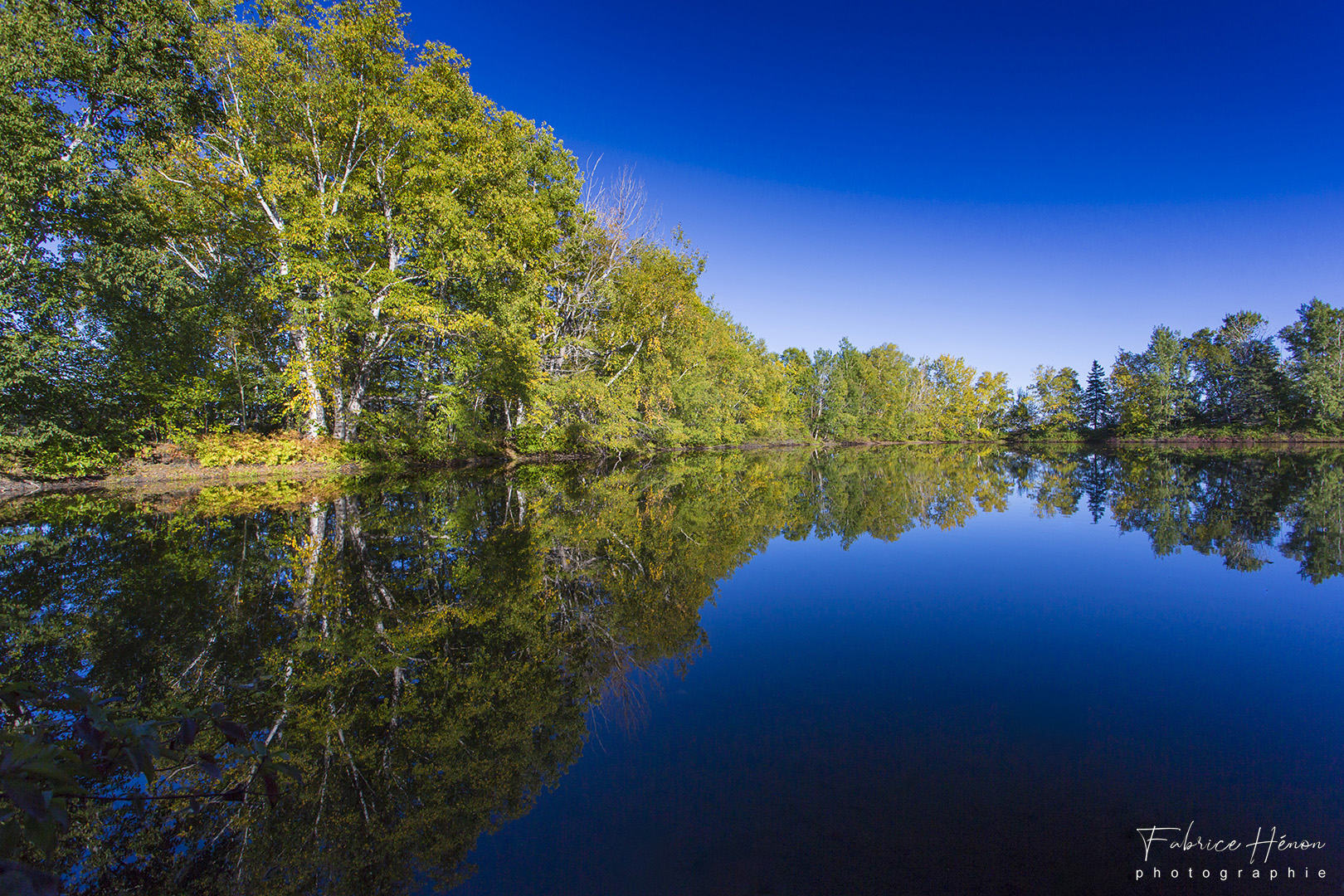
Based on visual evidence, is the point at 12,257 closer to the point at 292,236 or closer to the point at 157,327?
the point at 157,327

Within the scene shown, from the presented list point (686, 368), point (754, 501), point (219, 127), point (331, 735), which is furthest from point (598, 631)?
point (686, 368)

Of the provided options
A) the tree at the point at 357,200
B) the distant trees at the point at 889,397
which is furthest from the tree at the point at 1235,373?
the tree at the point at 357,200

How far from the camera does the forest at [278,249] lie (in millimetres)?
13680

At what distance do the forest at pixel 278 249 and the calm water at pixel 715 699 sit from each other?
8.68m

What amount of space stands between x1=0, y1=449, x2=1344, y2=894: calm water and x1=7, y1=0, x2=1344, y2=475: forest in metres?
8.68

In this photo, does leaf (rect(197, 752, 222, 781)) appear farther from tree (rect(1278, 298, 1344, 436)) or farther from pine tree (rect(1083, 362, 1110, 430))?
pine tree (rect(1083, 362, 1110, 430))

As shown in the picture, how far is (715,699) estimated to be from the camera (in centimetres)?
377

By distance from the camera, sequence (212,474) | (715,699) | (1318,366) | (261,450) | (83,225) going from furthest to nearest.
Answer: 1. (1318,366)
2. (261,450)
3. (212,474)
4. (83,225)
5. (715,699)

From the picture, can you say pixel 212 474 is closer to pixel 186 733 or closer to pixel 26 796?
pixel 186 733

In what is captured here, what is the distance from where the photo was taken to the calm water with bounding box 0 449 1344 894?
233 cm

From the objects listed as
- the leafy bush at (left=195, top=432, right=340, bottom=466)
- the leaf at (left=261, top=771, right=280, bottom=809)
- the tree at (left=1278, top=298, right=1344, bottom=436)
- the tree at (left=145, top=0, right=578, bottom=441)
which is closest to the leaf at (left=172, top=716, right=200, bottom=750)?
the leaf at (left=261, top=771, right=280, bottom=809)

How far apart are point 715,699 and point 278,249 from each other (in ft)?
63.6

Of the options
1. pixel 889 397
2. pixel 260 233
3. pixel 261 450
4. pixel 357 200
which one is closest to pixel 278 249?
pixel 260 233

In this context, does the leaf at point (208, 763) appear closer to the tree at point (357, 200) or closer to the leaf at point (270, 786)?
the leaf at point (270, 786)
